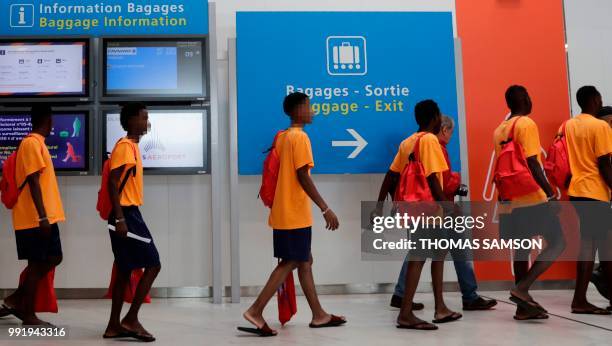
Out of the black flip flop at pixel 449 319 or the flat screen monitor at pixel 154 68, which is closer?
the black flip flop at pixel 449 319

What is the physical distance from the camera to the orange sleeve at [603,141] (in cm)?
417

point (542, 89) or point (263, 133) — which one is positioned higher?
point (542, 89)

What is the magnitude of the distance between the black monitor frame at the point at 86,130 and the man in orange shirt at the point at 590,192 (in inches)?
154

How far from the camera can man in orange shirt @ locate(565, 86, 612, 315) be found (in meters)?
4.17

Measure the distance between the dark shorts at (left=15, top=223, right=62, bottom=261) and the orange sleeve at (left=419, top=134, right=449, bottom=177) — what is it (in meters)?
2.41

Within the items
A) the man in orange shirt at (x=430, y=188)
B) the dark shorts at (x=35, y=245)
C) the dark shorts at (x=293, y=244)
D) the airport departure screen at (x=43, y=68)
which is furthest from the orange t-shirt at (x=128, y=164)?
the airport departure screen at (x=43, y=68)

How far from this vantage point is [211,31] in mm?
5555

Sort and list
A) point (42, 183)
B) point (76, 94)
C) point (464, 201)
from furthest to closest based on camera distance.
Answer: point (464, 201), point (76, 94), point (42, 183)

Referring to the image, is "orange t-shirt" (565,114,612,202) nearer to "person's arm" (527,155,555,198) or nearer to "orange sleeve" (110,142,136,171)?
"person's arm" (527,155,555,198)

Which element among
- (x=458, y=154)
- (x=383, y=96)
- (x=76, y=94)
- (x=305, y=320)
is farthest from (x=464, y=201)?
(x=76, y=94)

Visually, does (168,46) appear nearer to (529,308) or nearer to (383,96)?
(383,96)

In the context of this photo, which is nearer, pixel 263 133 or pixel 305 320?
pixel 305 320

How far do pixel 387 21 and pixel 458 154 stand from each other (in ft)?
4.73

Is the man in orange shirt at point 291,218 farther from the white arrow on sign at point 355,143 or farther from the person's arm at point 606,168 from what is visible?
the person's arm at point 606,168
